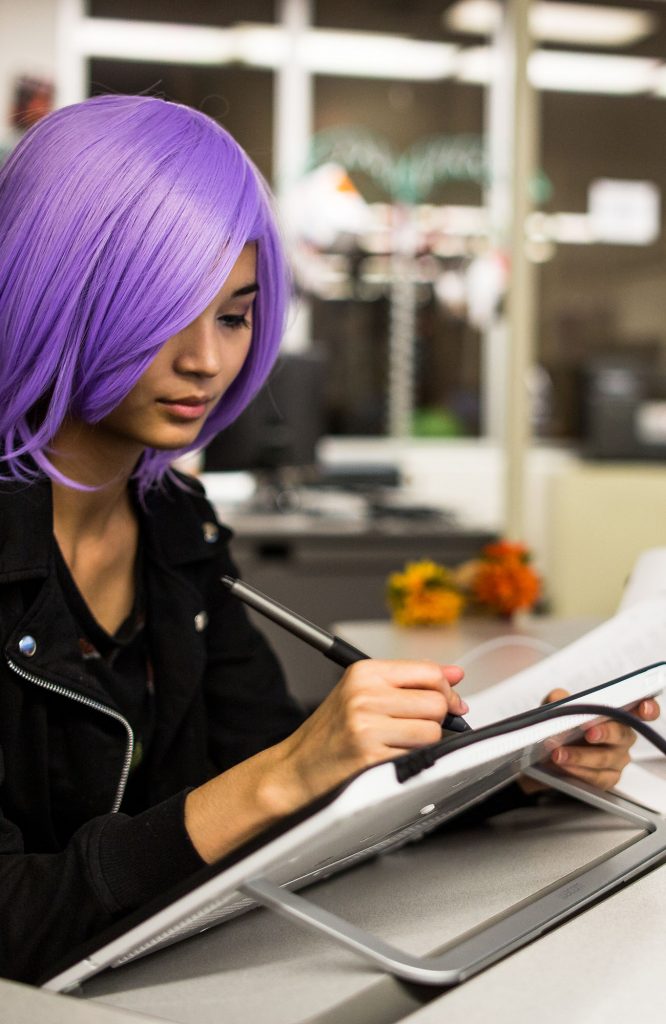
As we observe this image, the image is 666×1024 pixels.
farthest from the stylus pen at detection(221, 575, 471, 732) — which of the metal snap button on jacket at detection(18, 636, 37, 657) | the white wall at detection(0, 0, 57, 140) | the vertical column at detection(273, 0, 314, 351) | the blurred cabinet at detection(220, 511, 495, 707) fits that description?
the white wall at detection(0, 0, 57, 140)

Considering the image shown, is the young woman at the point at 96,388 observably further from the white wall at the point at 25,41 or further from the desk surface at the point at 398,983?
the white wall at the point at 25,41

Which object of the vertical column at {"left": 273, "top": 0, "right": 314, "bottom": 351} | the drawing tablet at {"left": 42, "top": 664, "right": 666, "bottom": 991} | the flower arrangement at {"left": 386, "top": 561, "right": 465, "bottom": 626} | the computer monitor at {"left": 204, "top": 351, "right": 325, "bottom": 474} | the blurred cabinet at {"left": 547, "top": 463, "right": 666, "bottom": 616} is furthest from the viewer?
the vertical column at {"left": 273, "top": 0, "right": 314, "bottom": 351}

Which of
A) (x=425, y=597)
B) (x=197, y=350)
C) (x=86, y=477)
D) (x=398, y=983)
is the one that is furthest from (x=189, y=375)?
(x=425, y=597)

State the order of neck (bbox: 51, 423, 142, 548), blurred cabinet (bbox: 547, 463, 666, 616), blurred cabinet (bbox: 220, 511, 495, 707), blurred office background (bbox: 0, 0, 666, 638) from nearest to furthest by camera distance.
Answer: neck (bbox: 51, 423, 142, 548)
blurred cabinet (bbox: 220, 511, 495, 707)
blurred cabinet (bbox: 547, 463, 666, 616)
blurred office background (bbox: 0, 0, 666, 638)

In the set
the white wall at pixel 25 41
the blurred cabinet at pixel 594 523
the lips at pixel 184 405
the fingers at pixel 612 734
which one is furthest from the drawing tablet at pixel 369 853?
the white wall at pixel 25 41

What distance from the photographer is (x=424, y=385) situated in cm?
637

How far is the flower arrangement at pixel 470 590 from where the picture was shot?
1.78 meters

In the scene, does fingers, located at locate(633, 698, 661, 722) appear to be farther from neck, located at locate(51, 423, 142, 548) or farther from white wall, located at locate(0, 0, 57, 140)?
white wall, located at locate(0, 0, 57, 140)

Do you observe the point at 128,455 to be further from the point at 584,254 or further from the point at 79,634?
the point at 584,254

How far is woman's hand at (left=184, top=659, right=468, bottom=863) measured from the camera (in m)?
0.64

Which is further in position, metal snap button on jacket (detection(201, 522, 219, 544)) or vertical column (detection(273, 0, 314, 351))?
vertical column (detection(273, 0, 314, 351))

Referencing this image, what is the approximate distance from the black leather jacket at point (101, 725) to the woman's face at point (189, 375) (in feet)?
0.31

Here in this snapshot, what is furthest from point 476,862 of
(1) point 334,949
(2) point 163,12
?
(2) point 163,12

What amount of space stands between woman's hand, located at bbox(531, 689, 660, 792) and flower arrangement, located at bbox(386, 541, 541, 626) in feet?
2.87
